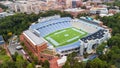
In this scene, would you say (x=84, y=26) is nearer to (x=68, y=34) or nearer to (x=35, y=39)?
(x=68, y=34)

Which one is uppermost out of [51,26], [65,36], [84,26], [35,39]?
[35,39]

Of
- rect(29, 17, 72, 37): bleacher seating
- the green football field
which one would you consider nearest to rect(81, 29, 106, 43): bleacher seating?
the green football field

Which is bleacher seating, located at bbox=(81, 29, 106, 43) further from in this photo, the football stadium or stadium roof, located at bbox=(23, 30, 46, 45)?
stadium roof, located at bbox=(23, 30, 46, 45)

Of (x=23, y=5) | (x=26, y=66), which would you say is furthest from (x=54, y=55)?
(x=23, y=5)

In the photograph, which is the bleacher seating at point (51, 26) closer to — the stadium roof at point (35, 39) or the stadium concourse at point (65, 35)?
the stadium concourse at point (65, 35)

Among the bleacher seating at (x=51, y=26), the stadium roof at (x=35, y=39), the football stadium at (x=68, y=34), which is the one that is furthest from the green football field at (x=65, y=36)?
the stadium roof at (x=35, y=39)

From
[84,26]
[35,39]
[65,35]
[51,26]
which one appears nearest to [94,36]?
[65,35]

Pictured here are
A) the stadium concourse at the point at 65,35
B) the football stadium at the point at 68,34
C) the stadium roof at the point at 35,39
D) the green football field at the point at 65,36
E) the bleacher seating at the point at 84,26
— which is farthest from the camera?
the bleacher seating at the point at 84,26
